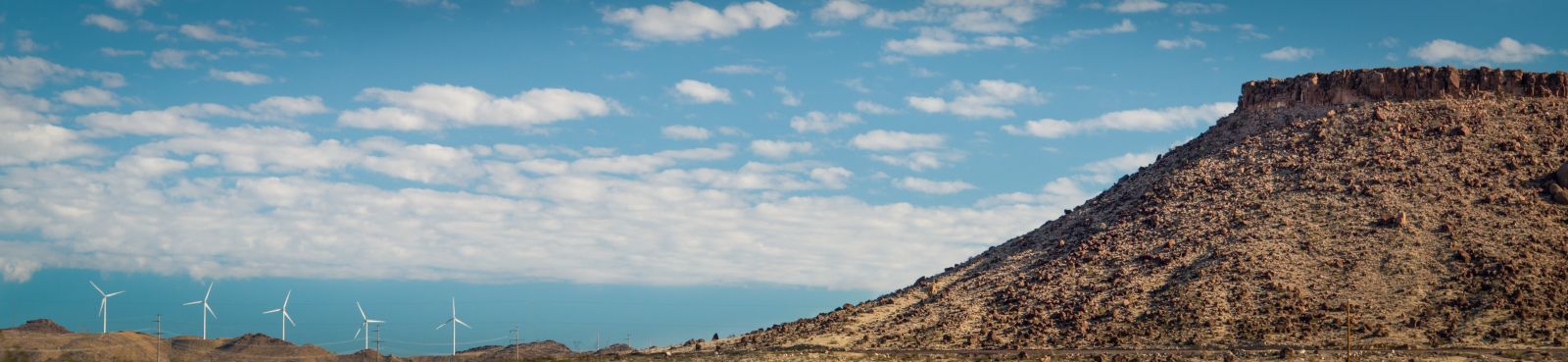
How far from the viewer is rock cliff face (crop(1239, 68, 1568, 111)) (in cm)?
12181

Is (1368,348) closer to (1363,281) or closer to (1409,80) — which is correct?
(1363,281)

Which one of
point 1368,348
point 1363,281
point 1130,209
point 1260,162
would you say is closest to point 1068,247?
point 1130,209

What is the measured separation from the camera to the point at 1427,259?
99438 millimetres

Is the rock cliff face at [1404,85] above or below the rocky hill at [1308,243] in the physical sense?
above

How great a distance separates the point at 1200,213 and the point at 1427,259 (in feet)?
64.8

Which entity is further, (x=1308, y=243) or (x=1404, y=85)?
(x=1404, y=85)

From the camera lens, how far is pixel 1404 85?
4911 inches

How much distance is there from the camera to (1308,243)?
343ft

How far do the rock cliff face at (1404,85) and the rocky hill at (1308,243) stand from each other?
6.1 inches

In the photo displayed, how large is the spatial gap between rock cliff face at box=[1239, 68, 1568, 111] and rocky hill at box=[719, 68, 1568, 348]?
154 mm

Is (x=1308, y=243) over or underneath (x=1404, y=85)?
underneath

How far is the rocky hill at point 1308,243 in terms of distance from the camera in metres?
94.3

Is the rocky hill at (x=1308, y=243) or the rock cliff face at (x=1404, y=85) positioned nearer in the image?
the rocky hill at (x=1308, y=243)

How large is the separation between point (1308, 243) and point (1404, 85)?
96.8ft
